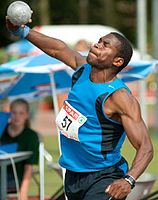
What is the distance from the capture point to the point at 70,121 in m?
5.88

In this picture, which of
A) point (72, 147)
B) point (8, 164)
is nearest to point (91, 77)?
point (72, 147)

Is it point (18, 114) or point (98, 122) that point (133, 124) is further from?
point (18, 114)

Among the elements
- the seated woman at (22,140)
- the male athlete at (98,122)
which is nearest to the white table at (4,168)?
the seated woman at (22,140)

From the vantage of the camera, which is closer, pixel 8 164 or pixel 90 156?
pixel 90 156

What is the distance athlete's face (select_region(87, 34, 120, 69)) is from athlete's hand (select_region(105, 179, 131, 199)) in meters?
0.88

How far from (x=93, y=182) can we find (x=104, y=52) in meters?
0.86

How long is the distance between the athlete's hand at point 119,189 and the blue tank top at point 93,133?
1.71 ft

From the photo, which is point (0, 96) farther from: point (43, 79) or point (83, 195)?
point (83, 195)

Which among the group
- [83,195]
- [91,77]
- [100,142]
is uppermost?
[91,77]

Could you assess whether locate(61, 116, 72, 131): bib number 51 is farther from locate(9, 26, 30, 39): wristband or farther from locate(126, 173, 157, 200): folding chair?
locate(126, 173, 157, 200): folding chair

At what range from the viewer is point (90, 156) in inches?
229

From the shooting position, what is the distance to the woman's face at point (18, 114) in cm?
958

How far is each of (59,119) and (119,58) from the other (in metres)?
0.59

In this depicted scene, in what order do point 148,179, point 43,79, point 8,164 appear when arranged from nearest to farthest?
point 148,179 < point 8,164 < point 43,79
